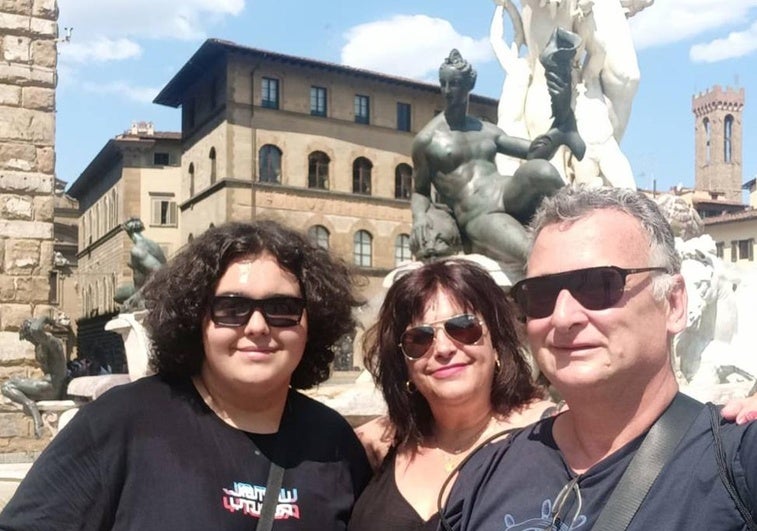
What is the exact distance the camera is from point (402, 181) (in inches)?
1890

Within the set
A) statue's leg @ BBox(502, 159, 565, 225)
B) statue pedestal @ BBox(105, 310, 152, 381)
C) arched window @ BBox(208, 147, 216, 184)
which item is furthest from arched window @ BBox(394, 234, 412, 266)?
statue's leg @ BBox(502, 159, 565, 225)

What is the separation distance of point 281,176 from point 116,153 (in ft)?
49.8

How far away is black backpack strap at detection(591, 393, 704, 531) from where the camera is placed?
1760 mm

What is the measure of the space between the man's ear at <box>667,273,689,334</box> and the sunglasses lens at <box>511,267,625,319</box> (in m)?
0.14

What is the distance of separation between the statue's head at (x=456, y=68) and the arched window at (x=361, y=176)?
39.4m

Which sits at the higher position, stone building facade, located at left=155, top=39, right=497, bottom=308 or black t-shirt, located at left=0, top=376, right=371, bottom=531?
stone building facade, located at left=155, top=39, right=497, bottom=308

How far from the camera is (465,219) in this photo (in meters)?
6.96

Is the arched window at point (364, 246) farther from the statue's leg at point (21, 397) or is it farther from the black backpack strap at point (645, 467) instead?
the black backpack strap at point (645, 467)

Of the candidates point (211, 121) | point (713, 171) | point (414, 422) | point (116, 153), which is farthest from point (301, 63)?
point (713, 171)

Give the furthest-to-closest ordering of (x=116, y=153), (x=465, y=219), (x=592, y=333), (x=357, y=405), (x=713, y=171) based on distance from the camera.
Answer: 1. (x=713, y=171)
2. (x=116, y=153)
3. (x=465, y=219)
4. (x=357, y=405)
5. (x=592, y=333)

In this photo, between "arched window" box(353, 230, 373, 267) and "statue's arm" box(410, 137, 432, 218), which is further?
"arched window" box(353, 230, 373, 267)

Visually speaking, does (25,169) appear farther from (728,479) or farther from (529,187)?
(728,479)

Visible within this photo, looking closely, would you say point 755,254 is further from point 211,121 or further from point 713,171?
point 713,171

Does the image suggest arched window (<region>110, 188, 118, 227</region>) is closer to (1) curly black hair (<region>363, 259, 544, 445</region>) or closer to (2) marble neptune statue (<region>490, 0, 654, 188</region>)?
(2) marble neptune statue (<region>490, 0, 654, 188</region>)
